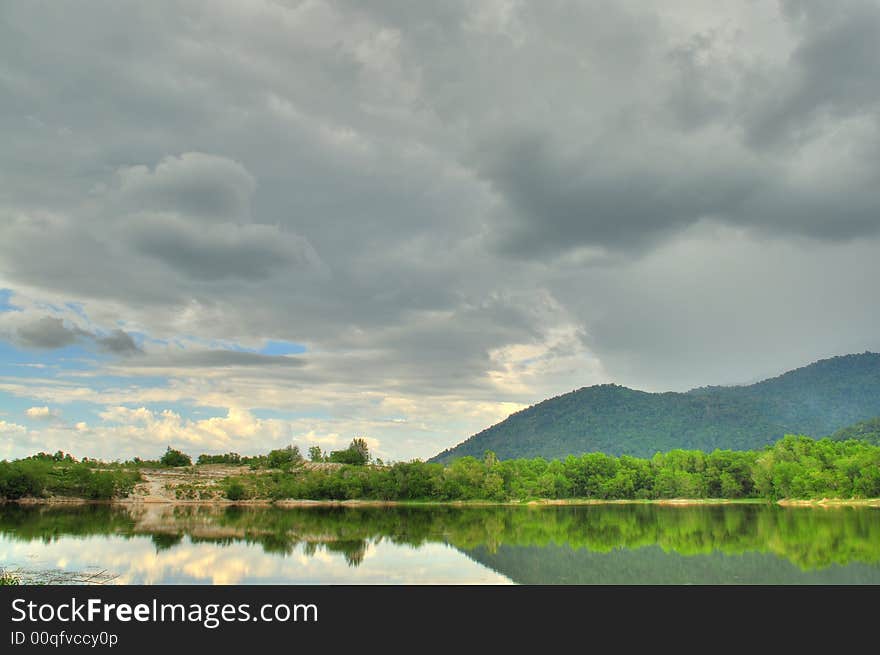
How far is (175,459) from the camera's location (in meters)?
141

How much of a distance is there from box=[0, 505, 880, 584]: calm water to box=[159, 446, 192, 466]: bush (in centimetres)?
Answer: 7468

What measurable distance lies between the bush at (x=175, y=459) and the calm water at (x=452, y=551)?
245 ft

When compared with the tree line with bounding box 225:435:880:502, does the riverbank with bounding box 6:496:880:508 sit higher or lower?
lower

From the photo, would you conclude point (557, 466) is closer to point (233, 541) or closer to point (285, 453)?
point (285, 453)

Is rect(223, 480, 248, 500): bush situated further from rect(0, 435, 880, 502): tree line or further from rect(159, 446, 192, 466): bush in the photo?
rect(159, 446, 192, 466): bush

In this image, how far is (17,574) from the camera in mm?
31469

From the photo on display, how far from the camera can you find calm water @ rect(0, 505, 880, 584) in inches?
1292

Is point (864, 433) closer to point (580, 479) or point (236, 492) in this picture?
point (580, 479)

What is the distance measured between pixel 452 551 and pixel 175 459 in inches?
4598
